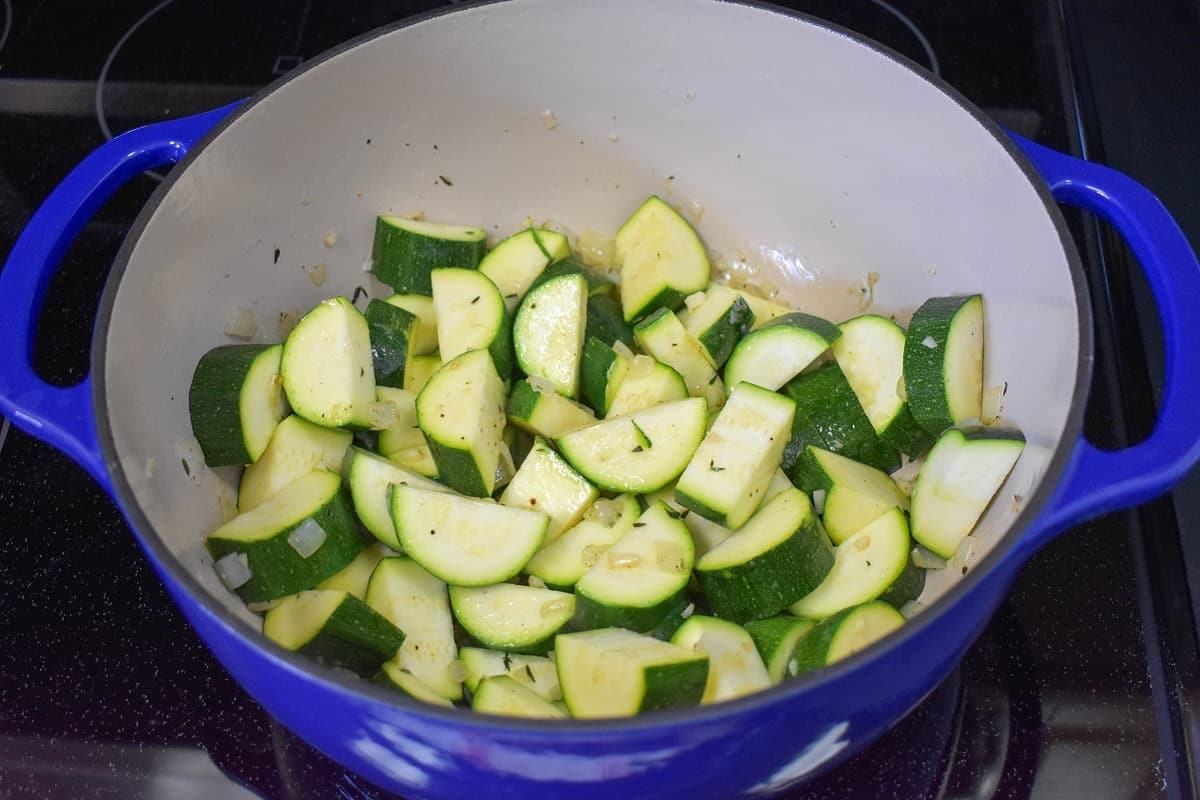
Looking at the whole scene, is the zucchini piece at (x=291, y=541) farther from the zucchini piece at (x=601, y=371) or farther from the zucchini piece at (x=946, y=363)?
the zucchini piece at (x=946, y=363)

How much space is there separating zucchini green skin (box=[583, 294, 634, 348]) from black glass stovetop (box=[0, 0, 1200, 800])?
23.3 inches

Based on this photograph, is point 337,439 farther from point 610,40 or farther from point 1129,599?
point 1129,599

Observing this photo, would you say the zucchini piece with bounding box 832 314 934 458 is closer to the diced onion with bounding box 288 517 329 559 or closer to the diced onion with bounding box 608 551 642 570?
the diced onion with bounding box 608 551 642 570

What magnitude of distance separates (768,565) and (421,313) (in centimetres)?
60

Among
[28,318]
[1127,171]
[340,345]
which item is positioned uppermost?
[1127,171]

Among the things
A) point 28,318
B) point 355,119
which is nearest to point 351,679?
point 28,318

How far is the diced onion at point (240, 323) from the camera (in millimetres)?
1407

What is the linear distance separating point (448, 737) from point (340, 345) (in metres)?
0.65

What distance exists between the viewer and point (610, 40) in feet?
4.78

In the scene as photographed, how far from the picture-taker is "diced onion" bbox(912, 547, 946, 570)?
50.1 inches

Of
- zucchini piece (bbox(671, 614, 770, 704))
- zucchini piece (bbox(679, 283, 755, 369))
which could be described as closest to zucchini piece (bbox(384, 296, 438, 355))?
zucchini piece (bbox(679, 283, 755, 369))

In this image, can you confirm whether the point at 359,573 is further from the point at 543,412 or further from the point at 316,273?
the point at 316,273

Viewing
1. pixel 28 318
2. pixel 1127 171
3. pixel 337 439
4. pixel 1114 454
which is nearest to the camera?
pixel 1114 454

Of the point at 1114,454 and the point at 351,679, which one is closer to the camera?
the point at 351,679
